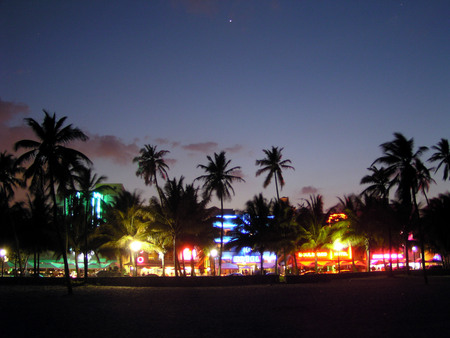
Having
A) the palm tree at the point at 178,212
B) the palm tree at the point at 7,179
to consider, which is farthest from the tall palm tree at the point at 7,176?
the palm tree at the point at 178,212

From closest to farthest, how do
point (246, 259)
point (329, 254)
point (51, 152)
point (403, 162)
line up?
point (51, 152), point (403, 162), point (246, 259), point (329, 254)

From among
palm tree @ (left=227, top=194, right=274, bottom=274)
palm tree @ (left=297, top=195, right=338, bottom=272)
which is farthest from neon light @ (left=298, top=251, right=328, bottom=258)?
palm tree @ (left=227, top=194, right=274, bottom=274)

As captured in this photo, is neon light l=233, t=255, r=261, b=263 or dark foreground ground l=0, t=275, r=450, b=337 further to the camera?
neon light l=233, t=255, r=261, b=263

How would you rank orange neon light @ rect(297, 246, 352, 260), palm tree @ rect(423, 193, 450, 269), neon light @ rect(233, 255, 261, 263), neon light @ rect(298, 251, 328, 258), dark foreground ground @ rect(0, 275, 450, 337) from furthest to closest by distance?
orange neon light @ rect(297, 246, 352, 260), neon light @ rect(298, 251, 328, 258), neon light @ rect(233, 255, 261, 263), palm tree @ rect(423, 193, 450, 269), dark foreground ground @ rect(0, 275, 450, 337)

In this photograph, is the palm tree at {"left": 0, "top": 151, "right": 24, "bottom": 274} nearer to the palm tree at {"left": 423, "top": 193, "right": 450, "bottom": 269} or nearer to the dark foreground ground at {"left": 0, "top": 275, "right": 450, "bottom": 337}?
the dark foreground ground at {"left": 0, "top": 275, "right": 450, "bottom": 337}

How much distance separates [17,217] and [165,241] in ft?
57.1

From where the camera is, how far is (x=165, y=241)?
151 feet

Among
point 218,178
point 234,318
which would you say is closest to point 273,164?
point 218,178

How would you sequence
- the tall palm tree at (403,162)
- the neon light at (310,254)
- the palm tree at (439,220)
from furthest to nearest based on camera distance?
1. the neon light at (310,254)
2. the palm tree at (439,220)
3. the tall palm tree at (403,162)

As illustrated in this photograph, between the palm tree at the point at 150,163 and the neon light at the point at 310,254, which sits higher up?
the palm tree at the point at 150,163

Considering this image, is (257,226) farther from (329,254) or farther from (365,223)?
(329,254)

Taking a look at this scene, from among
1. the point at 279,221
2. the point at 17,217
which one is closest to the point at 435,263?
the point at 279,221

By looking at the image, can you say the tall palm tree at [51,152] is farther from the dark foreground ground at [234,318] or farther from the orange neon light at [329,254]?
the orange neon light at [329,254]

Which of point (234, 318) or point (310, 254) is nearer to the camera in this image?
point (234, 318)
